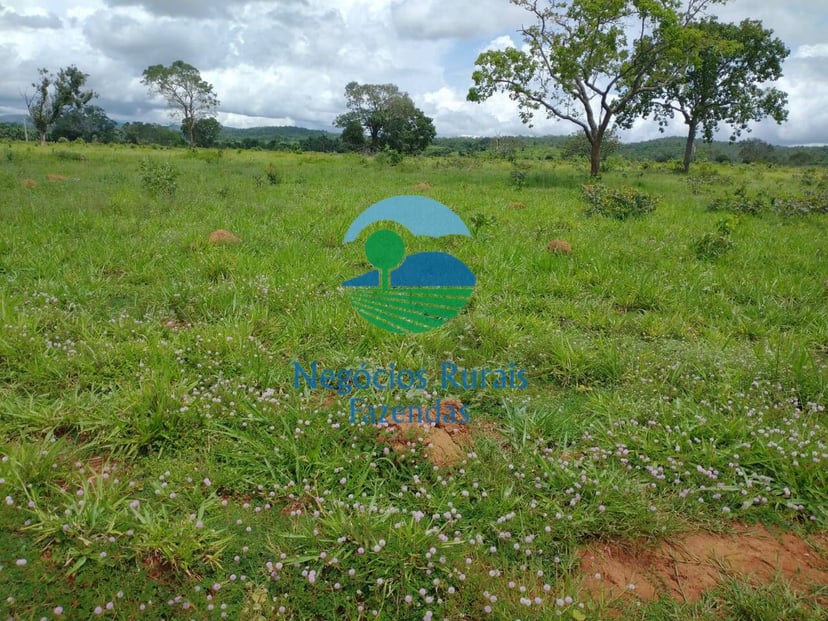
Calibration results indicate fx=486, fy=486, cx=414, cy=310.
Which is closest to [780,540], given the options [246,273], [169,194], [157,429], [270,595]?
[270,595]

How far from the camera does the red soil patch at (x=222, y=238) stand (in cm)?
708

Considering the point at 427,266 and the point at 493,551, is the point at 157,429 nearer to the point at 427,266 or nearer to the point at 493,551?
the point at 493,551

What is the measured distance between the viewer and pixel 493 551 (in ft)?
7.92

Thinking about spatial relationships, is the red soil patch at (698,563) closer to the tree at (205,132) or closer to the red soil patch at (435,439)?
the red soil patch at (435,439)

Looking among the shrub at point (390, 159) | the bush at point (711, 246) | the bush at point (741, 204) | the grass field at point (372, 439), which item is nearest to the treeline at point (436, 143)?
the shrub at point (390, 159)

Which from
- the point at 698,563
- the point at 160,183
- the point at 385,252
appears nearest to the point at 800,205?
the point at 385,252

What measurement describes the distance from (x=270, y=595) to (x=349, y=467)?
86 centimetres

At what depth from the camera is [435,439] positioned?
10.3 ft

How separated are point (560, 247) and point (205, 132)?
63.2 metres

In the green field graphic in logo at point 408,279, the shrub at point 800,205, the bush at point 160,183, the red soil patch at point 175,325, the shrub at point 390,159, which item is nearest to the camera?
the red soil patch at point 175,325

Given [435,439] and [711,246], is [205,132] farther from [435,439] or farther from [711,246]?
[435,439]

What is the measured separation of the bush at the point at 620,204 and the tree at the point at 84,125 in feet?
225

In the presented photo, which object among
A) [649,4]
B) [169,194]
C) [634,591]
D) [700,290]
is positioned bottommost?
[634,591]

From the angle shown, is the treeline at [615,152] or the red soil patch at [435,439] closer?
the red soil patch at [435,439]
